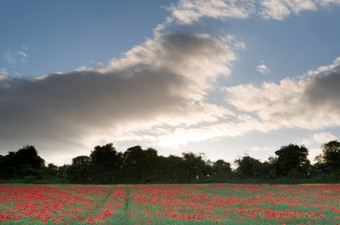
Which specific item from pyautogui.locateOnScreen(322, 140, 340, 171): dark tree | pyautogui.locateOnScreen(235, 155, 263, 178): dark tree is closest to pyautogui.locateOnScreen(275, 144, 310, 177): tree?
pyautogui.locateOnScreen(322, 140, 340, 171): dark tree

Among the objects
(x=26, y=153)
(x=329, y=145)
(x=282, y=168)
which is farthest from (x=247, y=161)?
(x=26, y=153)

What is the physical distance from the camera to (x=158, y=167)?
89.7 meters

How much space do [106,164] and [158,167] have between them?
16916mm

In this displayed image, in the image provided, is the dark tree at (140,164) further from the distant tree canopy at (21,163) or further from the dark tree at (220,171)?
the distant tree canopy at (21,163)

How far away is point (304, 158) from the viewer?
316 ft

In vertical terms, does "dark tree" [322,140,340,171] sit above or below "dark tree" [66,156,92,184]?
above

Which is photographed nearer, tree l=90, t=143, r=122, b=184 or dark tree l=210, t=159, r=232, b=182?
dark tree l=210, t=159, r=232, b=182

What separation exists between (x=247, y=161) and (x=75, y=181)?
56.0 m

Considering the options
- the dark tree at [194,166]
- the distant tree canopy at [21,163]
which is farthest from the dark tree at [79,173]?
the dark tree at [194,166]

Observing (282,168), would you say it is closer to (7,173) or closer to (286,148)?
(286,148)

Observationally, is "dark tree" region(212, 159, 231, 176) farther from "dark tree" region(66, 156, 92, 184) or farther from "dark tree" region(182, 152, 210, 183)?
"dark tree" region(66, 156, 92, 184)

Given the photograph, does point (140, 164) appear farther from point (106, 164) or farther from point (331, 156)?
point (331, 156)

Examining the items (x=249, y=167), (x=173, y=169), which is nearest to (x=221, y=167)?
(x=249, y=167)

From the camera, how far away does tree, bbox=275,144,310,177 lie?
94438 millimetres
